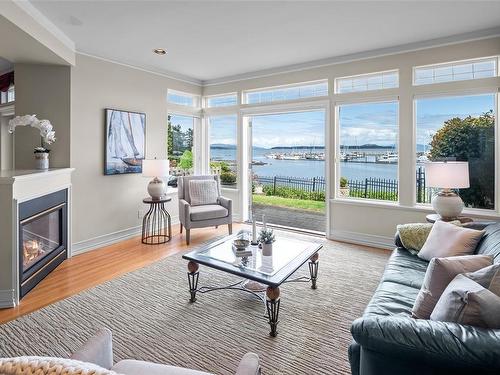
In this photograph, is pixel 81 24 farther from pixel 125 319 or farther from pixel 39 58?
pixel 125 319

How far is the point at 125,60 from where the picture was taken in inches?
180

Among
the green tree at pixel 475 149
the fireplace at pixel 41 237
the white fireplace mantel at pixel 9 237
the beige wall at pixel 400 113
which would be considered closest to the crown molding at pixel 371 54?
the beige wall at pixel 400 113

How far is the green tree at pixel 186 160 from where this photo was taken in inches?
234

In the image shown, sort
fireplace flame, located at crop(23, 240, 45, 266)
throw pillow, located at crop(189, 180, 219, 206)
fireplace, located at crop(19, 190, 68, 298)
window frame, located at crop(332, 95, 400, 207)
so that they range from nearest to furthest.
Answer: fireplace, located at crop(19, 190, 68, 298), fireplace flame, located at crop(23, 240, 45, 266), window frame, located at crop(332, 95, 400, 207), throw pillow, located at crop(189, 180, 219, 206)

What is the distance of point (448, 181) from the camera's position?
3.18 m

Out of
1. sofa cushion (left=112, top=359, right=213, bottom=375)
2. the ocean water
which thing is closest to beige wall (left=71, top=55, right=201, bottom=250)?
the ocean water

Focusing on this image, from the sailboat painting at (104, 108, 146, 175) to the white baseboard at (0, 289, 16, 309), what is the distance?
205 centimetres

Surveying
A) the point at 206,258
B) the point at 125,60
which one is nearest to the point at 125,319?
the point at 206,258

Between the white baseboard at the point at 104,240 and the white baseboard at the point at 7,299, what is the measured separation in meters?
1.34

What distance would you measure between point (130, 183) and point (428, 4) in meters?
4.43

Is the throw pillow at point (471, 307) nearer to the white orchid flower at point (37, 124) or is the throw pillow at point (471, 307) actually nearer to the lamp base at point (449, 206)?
the lamp base at point (449, 206)

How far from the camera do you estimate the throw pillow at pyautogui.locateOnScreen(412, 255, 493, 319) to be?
1.61 metres

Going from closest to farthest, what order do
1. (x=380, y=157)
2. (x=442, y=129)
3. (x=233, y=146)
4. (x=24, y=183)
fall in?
(x=24, y=183)
(x=442, y=129)
(x=380, y=157)
(x=233, y=146)

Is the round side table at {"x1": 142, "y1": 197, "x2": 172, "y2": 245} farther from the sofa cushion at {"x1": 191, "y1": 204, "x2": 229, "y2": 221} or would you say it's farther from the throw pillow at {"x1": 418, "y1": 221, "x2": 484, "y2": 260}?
the throw pillow at {"x1": 418, "y1": 221, "x2": 484, "y2": 260}
